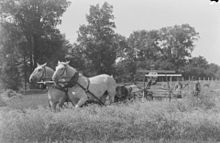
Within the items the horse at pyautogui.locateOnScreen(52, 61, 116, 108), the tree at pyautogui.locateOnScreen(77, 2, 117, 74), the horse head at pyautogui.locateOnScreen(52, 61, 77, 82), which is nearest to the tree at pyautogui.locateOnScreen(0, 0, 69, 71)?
the tree at pyautogui.locateOnScreen(77, 2, 117, 74)

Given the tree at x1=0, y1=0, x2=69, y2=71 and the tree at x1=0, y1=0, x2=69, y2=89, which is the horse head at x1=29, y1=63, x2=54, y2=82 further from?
the tree at x1=0, y1=0, x2=69, y2=89

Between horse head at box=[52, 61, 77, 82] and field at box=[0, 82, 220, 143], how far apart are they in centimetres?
142

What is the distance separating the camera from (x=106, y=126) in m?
6.93

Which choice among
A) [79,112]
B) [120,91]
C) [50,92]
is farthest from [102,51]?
[79,112]

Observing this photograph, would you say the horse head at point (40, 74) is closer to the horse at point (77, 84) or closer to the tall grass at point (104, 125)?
the horse at point (77, 84)

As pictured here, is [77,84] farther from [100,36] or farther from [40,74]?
[100,36]

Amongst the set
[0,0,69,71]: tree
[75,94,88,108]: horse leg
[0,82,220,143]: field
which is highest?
[0,0,69,71]: tree

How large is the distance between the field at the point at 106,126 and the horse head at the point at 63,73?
142 cm

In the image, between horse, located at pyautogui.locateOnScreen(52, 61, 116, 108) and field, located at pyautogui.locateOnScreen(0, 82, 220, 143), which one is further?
horse, located at pyautogui.locateOnScreen(52, 61, 116, 108)

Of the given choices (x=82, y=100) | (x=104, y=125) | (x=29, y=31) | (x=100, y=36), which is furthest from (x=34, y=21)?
(x=104, y=125)

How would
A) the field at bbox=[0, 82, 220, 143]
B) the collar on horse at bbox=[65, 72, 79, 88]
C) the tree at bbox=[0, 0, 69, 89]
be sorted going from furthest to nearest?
the tree at bbox=[0, 0, 69, 89] → the collar on horse at bbox=[65, 72, 79, 88] → the field at bbox=[0, 82, 220, 143]

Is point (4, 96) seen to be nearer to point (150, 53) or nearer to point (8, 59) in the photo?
point (8, 59)

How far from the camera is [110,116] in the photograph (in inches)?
282

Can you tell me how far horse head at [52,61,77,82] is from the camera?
872 cm
